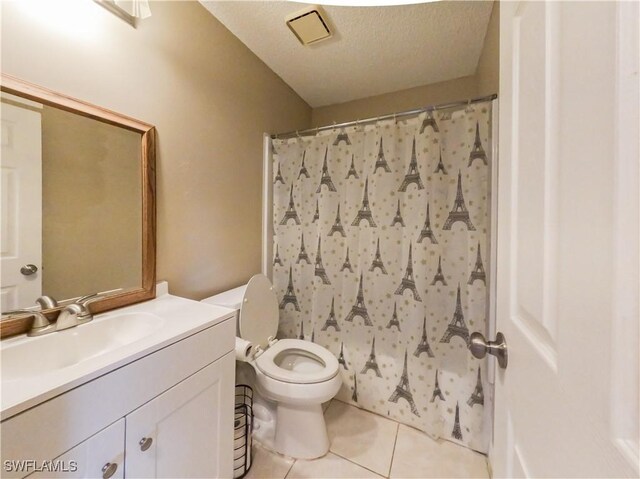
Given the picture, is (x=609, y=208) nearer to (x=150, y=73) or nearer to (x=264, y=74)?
(x=150, y=73)

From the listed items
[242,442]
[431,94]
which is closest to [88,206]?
[242,442]

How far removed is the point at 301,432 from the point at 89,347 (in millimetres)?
1006

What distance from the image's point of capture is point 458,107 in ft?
4.46

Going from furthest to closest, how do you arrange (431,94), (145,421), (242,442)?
(431,94), (242,442), (145,421)

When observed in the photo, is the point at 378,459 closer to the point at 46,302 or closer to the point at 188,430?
the point at 188,430

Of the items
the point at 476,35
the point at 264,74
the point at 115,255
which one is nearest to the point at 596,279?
the point at 115,255

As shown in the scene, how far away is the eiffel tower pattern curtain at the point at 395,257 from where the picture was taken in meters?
1.33

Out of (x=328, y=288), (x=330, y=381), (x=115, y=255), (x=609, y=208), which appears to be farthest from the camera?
(x=328, y=288)

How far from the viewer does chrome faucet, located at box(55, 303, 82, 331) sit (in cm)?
79

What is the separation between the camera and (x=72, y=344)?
80 centimetres

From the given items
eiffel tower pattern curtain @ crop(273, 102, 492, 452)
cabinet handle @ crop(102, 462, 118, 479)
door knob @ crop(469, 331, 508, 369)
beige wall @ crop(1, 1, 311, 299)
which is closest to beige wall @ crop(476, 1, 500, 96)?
eiffel tower pattern curtain @ crop(273, 102, 492, 452)

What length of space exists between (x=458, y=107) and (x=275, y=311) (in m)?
1.53

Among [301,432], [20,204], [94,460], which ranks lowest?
[301,432]

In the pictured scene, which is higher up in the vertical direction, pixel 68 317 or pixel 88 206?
pixel 88 206
